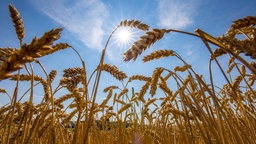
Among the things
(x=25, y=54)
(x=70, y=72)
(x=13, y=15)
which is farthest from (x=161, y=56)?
(x=25, y=54)

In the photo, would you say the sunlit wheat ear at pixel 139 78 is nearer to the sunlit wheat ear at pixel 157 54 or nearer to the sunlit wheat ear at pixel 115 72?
the sunlit wheat ear at pixel 115 72

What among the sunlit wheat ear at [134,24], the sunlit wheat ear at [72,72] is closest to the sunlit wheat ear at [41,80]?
the sunlit wheat ear at [72,72]

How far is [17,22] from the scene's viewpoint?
1.62m

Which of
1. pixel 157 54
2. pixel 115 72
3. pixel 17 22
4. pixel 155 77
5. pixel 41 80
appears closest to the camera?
pixel 17 22

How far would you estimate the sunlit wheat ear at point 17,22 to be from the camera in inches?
61.7

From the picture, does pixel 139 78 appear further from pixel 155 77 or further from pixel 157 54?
pixel 157 54

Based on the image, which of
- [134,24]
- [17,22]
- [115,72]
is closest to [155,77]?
[115,72]

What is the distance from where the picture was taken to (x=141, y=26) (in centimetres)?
189

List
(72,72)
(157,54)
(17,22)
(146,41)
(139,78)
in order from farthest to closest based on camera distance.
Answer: (139,78) → (157,54) → (72,72) → (17,22) → (146,41)

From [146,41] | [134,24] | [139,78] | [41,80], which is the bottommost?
[146,41]

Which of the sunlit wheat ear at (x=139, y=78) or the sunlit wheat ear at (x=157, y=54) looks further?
the sunlit wheat ear at (x=139, y=78)

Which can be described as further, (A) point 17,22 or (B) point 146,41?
(A) point 17,22

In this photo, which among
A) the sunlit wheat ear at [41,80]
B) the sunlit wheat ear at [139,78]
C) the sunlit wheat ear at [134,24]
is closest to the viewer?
the sunlit wheat ear at [134,24]

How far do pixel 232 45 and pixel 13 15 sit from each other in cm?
161
